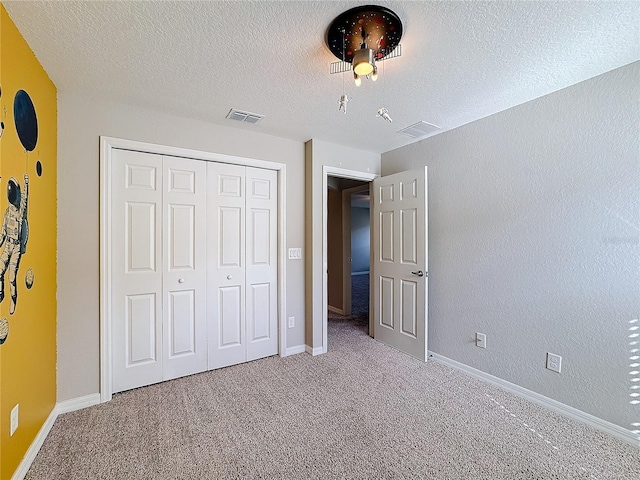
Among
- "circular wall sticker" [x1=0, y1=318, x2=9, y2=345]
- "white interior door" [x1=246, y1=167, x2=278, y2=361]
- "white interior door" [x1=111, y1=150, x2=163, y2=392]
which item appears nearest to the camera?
"circular wall sticker" [x1=0, y1=318, x2=9, y2=345]

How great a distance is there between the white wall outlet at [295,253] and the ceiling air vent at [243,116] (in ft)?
4.42

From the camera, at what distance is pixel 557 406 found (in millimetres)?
2193

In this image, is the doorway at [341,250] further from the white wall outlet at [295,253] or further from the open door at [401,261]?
the white wall outlet at [295,253]

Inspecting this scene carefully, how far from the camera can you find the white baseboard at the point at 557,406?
189 cm

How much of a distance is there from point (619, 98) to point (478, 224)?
4.03 feet

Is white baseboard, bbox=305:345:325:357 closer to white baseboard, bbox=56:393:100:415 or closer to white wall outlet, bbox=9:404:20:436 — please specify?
white baseboard, bbox=56:393:100:415

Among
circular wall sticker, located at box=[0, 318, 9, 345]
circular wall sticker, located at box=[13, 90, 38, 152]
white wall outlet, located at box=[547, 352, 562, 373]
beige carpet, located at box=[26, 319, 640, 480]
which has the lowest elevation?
beige carpet, located at box=[26, 319, 640, 480]

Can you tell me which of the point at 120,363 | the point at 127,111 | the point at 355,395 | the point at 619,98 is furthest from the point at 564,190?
the point at 120,363

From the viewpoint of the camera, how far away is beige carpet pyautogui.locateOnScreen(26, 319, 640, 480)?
1622 mm

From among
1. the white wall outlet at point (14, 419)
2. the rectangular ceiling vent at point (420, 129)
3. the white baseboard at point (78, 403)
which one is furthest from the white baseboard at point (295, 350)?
the rectangular ceiling vent at point (420, 129)

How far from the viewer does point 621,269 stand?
192 cm

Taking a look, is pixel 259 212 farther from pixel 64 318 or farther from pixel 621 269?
pixel 621 269

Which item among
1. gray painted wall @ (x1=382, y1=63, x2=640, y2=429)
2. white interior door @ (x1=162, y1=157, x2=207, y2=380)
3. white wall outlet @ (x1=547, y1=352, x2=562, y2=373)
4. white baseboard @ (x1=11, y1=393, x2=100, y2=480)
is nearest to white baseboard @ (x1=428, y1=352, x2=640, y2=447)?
gray painted wall @ (x1=382, y1=63, x2=640, y2=429)

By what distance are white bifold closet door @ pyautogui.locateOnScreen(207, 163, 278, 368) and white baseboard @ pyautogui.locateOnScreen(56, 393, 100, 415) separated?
0.88 m
